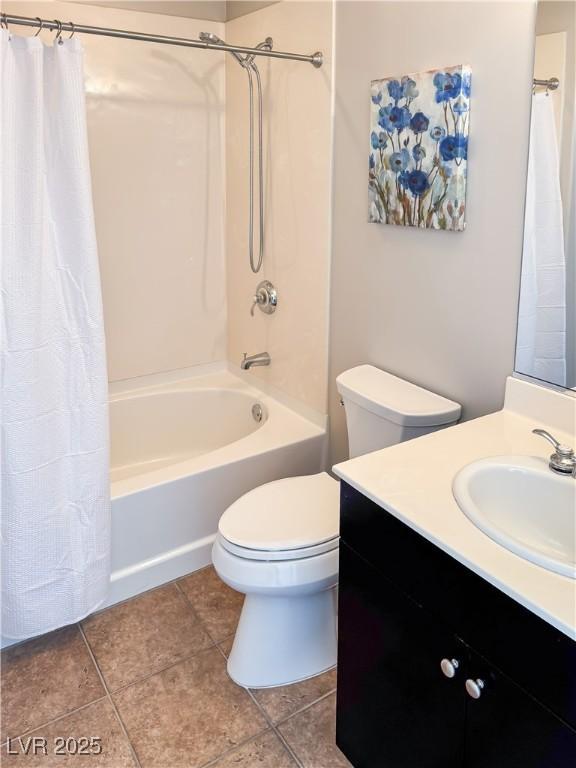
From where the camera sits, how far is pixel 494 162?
1741mm

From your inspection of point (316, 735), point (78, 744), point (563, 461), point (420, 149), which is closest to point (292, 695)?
point (316, 735)

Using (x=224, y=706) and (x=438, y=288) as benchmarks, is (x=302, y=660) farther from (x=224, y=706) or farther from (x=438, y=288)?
(x=438, y=288)

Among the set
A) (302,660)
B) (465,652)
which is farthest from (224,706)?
(465,652)

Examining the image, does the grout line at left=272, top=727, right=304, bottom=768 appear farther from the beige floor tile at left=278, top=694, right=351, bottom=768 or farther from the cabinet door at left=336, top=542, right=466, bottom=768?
the cabinet door at left=336, top=542, right=466, bottom=768

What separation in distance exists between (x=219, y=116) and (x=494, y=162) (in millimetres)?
1592

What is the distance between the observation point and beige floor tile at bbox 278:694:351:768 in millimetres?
1729

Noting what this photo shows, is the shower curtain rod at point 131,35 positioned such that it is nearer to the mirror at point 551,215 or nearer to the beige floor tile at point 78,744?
the mirror at point 551,215

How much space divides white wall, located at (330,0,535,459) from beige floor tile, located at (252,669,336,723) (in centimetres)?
93

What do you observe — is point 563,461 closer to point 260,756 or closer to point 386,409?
point 386,409

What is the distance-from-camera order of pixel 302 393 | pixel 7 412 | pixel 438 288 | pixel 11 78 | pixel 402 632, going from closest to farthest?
pixel 402 632 < pixel 11 78 < pixel 7 412 < pixel 438 288 < pixel 302 393

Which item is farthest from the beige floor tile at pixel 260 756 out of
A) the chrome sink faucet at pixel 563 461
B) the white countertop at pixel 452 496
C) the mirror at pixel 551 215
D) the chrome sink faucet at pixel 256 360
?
the chrome sink faucet at pixel 256 360

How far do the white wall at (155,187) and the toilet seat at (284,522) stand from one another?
123 cm

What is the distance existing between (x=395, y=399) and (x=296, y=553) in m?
0.56

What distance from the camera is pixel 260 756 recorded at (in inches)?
68.8
